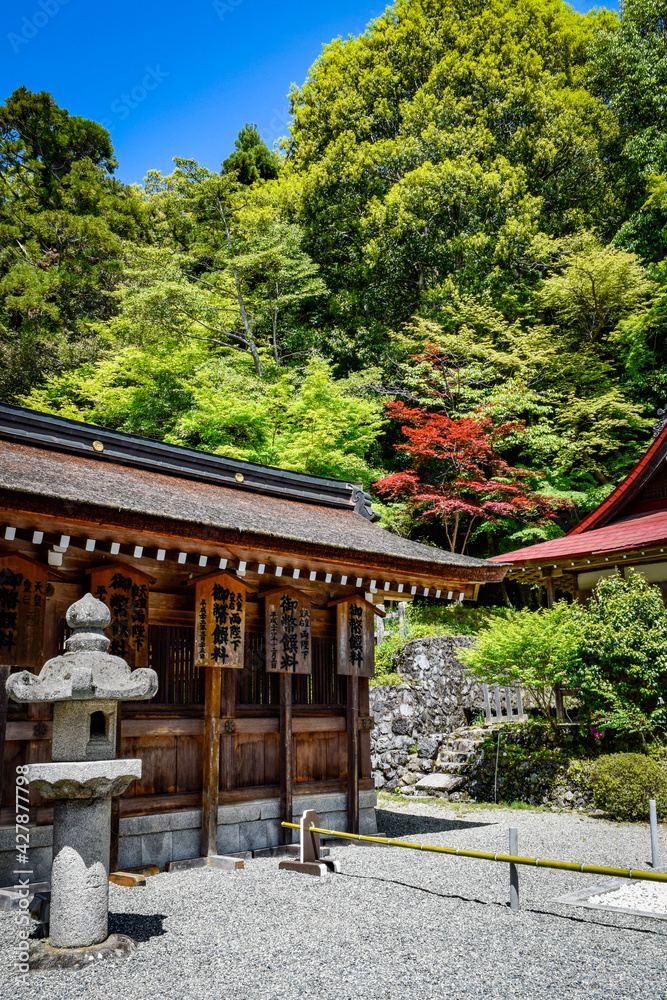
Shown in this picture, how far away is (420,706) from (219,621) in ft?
31.4

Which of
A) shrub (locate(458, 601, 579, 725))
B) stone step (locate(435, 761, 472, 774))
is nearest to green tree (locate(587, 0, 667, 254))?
shrub (locate(458, 601, 579, 725))

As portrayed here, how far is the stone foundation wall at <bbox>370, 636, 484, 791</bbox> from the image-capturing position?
16.6 m

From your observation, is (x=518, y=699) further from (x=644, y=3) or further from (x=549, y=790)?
(x=644, y=3)

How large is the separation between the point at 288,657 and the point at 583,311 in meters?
21.0

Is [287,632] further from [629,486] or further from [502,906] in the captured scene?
[629,486]

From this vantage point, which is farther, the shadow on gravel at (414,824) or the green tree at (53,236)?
the green tree at (53,236)

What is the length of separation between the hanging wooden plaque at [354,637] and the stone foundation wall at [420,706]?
6287 mm

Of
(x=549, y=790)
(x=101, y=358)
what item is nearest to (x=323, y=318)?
(x=101, y=358)

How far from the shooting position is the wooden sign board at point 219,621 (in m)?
8.68

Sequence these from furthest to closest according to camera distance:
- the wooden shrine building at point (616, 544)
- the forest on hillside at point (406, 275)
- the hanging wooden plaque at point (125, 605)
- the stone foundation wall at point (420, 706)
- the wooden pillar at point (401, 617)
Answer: the forest on hillside at point (406, 275) → the wooden pillar at point (401, 617) → the stone foundation wall at point (420, 706) → the wooden shrine building at point (616, 544) → the hanging wooden plaque at point (125, 605)

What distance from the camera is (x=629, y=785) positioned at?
1171 centimetres

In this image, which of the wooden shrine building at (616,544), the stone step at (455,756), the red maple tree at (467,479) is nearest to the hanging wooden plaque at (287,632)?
the stone step at (455,756)

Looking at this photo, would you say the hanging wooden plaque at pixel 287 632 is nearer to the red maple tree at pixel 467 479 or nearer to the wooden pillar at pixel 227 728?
the wooden pillar at pixel 227 728

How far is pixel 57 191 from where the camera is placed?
31141 millimetres
